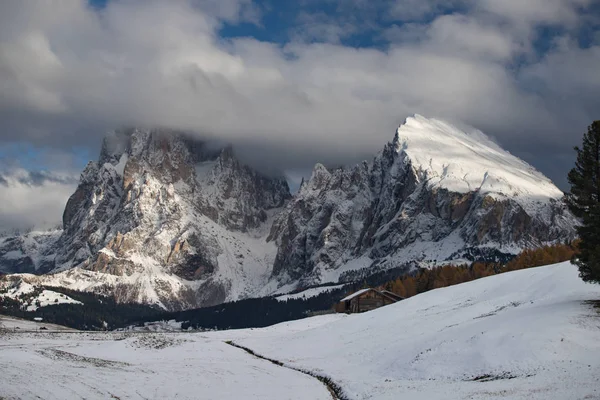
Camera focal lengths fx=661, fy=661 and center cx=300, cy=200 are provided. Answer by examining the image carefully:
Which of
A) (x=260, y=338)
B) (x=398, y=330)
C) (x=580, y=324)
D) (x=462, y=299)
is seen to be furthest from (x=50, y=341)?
(x=580, y=324)

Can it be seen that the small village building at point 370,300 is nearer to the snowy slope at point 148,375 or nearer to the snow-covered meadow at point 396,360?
the snow-covered meadow at point 396,360

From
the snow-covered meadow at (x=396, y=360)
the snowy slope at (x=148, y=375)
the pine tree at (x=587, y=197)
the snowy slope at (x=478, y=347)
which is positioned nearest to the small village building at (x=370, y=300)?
the snowy slope at (x=478, y=347)

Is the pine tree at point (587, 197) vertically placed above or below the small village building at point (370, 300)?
above

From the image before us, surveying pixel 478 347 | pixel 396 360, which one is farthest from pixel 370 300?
pixel 478 347

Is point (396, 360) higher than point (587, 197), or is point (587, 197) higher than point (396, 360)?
point (587, 197)

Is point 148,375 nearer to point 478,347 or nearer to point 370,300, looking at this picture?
point 478,347

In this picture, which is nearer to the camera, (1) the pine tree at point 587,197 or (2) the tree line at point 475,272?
(1) the pine tree at point 587,197

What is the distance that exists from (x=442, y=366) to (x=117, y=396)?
23499 mm

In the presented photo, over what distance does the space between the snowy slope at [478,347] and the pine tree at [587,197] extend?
4.03 metres

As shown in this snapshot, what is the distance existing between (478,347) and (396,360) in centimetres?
804

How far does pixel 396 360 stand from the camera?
183 feet

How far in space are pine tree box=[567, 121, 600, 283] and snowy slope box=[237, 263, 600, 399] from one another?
159 inches

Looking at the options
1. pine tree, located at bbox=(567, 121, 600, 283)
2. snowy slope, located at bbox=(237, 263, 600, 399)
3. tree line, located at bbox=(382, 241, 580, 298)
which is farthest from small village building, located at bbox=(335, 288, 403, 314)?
pine tree, located at bbox=(567, 121, 600, 283)

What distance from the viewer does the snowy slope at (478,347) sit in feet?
134
